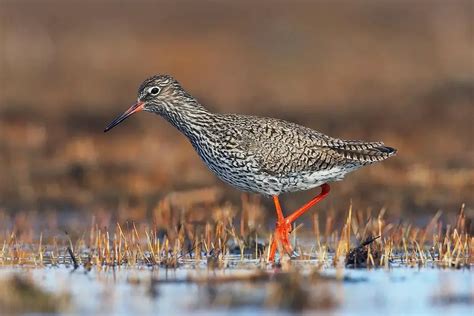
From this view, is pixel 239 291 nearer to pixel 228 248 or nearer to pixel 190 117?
pixel 228 248

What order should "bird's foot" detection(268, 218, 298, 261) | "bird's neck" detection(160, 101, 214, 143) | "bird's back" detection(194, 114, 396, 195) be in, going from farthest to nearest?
1. "bird's neck" detection(160, 101, 214, 143)
2. "bird's back" detection(194, 114, 396, 195)
3. "bird's foot" detection(268, 218, 298, 261)

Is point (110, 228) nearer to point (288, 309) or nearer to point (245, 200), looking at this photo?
point (245, 200)

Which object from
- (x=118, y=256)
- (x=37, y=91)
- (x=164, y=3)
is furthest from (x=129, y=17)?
(x=118, y=256)

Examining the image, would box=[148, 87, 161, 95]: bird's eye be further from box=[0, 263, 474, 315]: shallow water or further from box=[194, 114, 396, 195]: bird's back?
box=[0, 263, 474, 315]: shallow water

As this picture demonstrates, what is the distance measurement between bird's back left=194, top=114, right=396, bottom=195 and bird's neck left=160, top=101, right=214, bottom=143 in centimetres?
8

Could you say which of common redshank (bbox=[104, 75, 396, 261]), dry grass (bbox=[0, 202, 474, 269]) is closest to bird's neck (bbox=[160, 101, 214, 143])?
common redshank (bbox=[104, 75, 396, 261])

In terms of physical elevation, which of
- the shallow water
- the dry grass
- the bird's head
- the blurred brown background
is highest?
the blurred brown background

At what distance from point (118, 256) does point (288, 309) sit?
2.73 metres

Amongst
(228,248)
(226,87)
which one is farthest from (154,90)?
(226,87)

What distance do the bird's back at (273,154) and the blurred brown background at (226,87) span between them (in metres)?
3.80

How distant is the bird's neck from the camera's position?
12.2m

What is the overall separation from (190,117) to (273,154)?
1.06 meters

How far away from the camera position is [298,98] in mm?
25734

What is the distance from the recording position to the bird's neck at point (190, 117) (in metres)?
12.2
